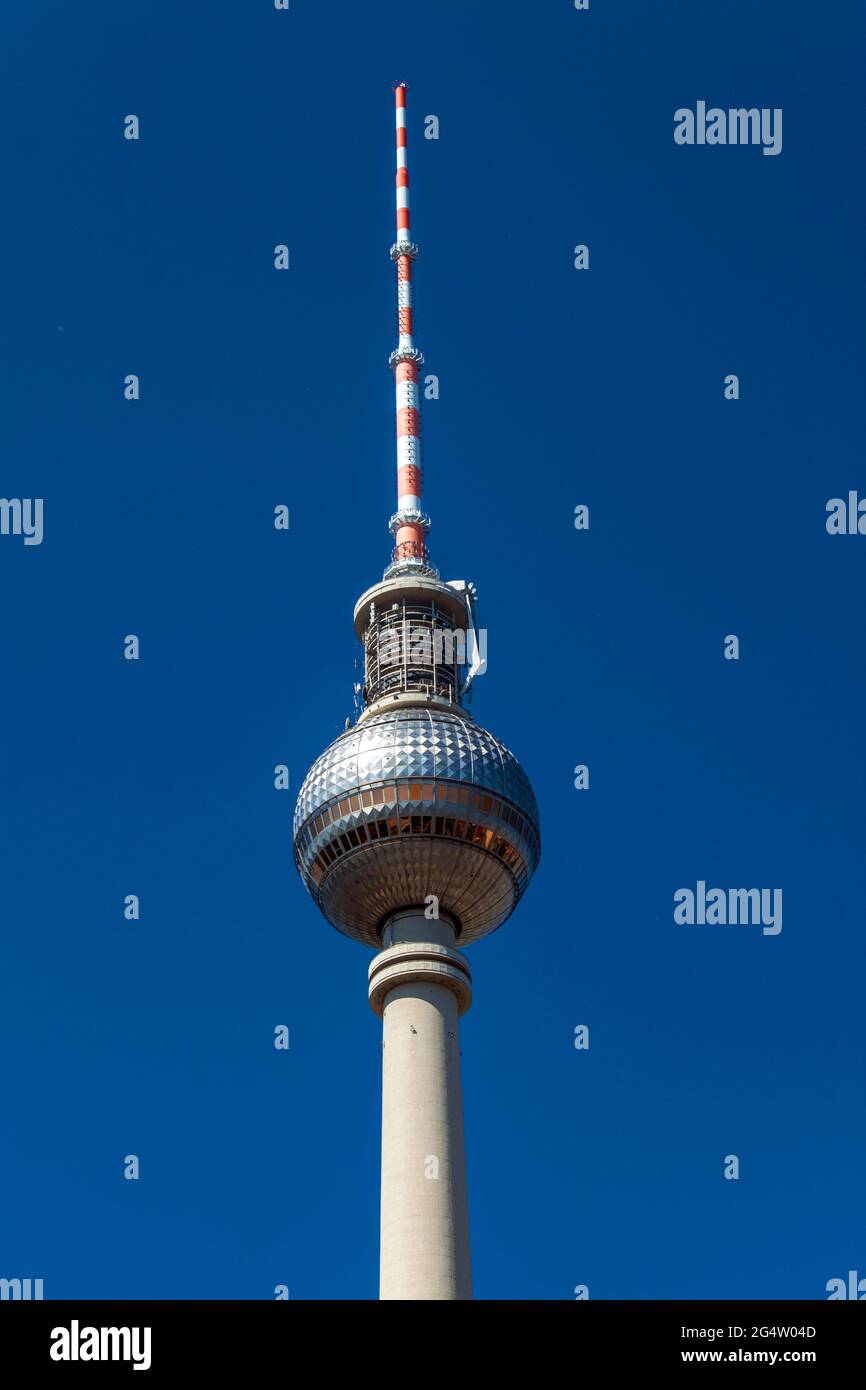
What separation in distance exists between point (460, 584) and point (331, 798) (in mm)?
24095

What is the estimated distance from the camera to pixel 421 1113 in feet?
315

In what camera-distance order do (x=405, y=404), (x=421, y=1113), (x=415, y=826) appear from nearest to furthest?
(x=421, y=1113) → (x=415, y=826) → (x=405, y=404)

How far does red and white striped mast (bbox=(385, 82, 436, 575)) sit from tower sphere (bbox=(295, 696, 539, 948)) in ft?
63.8

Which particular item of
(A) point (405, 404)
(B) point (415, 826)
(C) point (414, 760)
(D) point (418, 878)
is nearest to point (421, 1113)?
(D) point (418, 878)

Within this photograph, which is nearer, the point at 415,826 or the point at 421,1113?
the point at 421,1113

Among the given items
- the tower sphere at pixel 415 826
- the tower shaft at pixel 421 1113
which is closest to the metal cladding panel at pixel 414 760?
the tower sphere at pixel 415 826

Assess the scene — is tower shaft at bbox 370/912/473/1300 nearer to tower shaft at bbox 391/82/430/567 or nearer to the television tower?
the television tower

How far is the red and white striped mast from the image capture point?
12481cm

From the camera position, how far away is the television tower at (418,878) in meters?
95.0

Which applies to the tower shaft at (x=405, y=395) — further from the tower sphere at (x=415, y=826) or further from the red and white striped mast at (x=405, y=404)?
the tower sphere at (x=415, y=826)

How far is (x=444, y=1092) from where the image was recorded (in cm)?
9750

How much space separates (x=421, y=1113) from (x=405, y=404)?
184ft

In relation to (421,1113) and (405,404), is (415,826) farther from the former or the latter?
(405,404)
